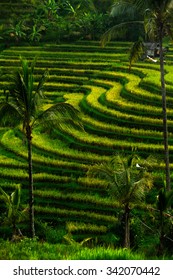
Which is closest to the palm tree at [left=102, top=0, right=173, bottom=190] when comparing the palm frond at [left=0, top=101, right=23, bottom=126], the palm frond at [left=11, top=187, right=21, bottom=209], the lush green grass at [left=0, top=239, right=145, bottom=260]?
the palm frond at [left=0, top=101, right=23, bottom=126]

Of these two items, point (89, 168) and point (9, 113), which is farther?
point (89, 168)

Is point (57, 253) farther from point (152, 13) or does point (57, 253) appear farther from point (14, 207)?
point (152, 13)

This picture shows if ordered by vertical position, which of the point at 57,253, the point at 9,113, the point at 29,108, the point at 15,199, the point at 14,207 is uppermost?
the point at 29,108

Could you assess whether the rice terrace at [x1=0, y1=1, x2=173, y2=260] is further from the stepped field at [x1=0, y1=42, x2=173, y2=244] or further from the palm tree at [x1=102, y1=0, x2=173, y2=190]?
the palm tree at [x1=102, y1=0, x2=173, y2=190]

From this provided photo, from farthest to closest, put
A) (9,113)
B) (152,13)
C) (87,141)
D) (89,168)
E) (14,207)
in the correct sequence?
(87,141), (89,168), (152,13), (14,207), (9,113)

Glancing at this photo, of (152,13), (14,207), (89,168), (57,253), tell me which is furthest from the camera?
(89,168)

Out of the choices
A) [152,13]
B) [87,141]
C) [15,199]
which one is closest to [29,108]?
[15,199]
